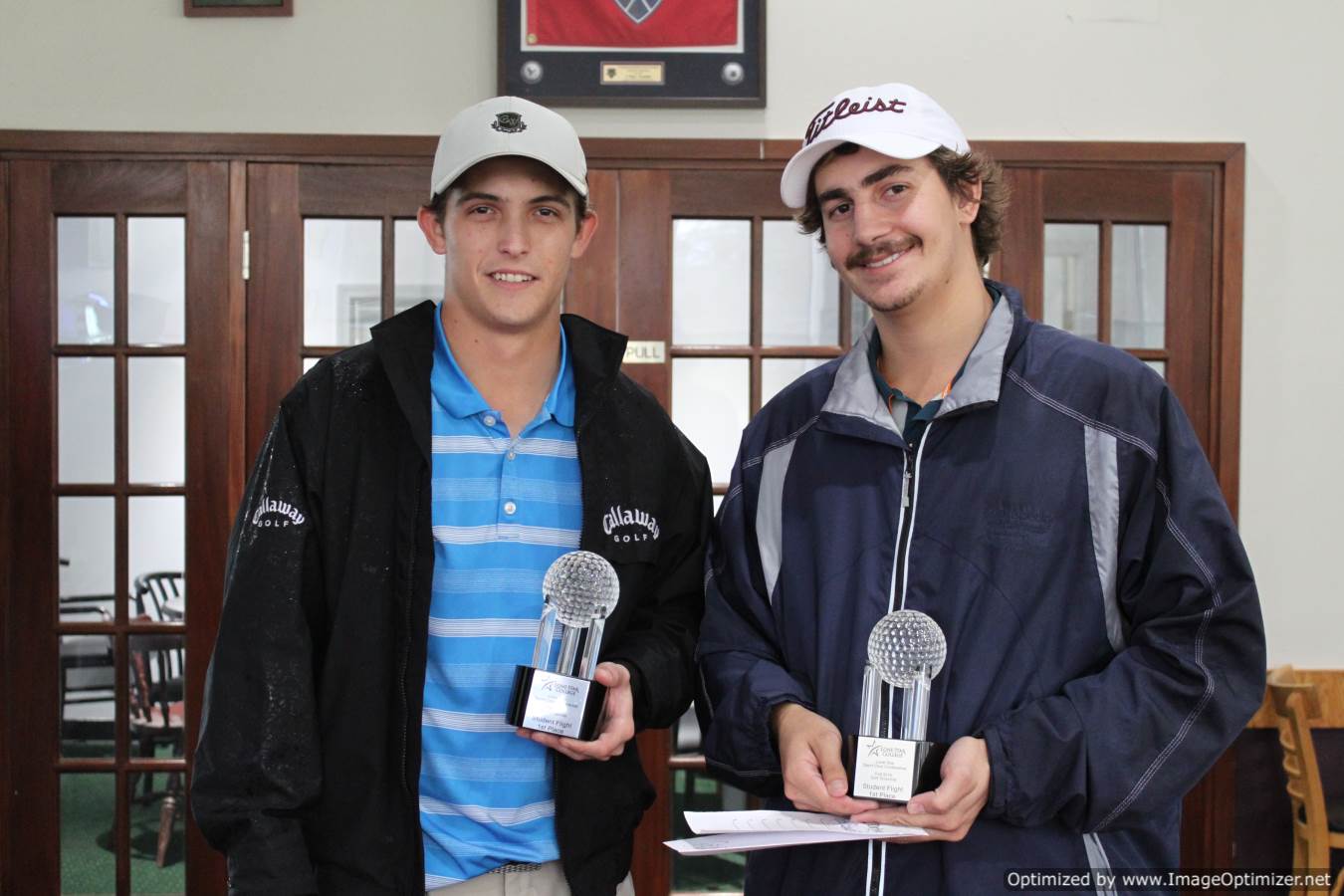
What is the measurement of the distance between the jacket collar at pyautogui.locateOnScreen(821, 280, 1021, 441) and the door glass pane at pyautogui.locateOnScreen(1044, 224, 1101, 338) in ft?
6.02

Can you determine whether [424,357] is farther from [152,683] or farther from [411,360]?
[152,683]

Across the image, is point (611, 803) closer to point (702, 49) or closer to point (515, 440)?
point (515, 440)

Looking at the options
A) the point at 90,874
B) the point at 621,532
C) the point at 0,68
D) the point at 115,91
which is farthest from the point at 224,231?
the point at 621,532

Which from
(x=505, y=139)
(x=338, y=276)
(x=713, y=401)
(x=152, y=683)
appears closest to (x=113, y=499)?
(x=152, y=683)

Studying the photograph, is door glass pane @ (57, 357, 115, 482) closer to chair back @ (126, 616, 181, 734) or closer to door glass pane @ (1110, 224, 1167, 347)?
A: chair back @ (126, 616, 181, 734)

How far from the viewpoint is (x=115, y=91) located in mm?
3332

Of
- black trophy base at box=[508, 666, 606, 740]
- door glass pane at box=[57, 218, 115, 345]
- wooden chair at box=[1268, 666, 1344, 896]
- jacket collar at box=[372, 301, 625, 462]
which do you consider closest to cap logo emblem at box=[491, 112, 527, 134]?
jacket collar at box=[372, 301, 625, 462]

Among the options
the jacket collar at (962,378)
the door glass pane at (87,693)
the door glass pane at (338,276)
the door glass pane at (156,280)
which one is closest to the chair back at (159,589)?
the door glass pane at (87,693)

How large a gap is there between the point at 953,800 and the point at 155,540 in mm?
2717

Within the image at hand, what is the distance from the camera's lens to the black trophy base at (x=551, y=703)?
155 cm

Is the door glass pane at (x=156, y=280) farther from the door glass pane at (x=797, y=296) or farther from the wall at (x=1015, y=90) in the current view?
the door glass pane at (x=797, y=296)

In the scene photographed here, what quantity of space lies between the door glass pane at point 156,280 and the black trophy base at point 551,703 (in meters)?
2.27

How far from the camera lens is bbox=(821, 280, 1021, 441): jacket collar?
1.57 metres

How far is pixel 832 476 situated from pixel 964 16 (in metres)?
2.22
